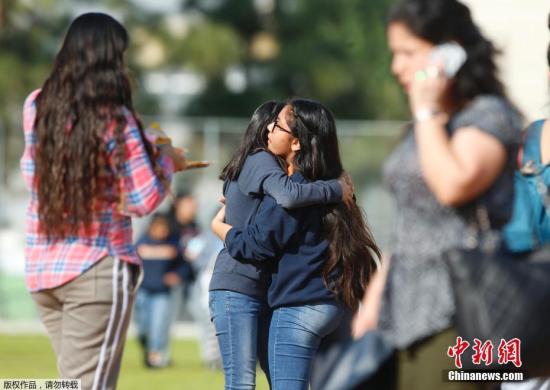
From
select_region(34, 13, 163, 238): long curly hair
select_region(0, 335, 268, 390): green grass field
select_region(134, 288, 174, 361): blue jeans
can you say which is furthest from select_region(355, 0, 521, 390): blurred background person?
select_region(134, 288, 174, 361): blue jeans

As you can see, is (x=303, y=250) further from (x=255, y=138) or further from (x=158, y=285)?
(x=158, y=285)

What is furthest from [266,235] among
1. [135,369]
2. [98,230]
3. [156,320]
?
[156,320]

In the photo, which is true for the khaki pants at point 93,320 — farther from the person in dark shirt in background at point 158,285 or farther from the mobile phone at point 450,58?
the person in dark shirt in background at point 158,285

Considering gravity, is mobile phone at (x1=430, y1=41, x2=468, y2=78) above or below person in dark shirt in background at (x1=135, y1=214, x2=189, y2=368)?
below

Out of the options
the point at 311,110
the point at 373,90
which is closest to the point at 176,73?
the point at 373,90

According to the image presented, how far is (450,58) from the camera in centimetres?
402

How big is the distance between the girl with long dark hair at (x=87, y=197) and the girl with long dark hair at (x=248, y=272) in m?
0.65

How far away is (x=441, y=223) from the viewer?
157 inches

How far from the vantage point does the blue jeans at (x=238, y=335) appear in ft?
19.1

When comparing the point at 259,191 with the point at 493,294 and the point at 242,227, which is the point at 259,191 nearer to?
the point at 242,227

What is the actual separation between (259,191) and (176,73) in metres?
25.8

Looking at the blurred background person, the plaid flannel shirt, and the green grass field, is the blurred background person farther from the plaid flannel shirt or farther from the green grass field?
the green grass field

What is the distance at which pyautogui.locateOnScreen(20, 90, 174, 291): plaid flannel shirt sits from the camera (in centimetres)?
521

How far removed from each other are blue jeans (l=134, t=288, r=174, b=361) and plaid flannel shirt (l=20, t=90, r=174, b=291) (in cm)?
903
